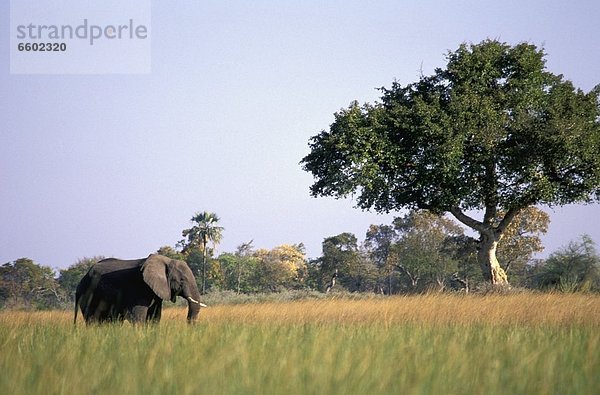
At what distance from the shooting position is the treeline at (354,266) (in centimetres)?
6122

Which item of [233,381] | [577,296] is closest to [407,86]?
[577,296]

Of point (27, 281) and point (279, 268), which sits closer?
point (27, 281)

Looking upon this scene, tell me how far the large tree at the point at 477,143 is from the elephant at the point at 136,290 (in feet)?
41.6

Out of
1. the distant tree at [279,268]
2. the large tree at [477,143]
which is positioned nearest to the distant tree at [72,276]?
the distant tree at [279,268]

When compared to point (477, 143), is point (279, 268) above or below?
below

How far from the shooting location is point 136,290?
18.7 metres

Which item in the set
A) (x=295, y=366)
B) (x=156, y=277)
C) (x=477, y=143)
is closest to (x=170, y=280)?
(x=156, y=277)

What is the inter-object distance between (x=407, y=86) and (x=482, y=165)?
5.07 m

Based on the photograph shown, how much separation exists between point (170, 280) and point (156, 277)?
0.66 metres

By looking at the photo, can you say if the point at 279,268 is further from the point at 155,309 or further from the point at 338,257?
the point at 155,309

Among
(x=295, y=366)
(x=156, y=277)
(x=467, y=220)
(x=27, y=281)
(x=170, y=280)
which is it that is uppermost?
(x=467, y=220)

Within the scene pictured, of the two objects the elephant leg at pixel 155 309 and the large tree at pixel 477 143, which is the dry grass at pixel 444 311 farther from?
the large tree at pixel 477 143

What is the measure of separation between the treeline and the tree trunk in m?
22.2

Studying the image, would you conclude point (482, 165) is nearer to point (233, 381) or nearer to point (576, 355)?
point (576, 355)
